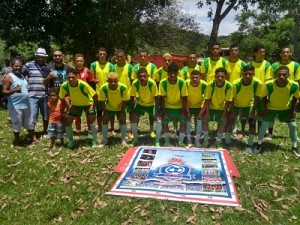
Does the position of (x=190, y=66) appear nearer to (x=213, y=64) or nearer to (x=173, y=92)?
(x=213, y=64)

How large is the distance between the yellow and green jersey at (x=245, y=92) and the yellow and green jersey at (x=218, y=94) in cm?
19

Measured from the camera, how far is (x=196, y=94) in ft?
26.4

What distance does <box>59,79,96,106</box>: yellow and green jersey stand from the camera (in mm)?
7770

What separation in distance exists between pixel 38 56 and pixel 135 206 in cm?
510

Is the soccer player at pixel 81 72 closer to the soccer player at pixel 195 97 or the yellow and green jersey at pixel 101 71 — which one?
the yellow and green jersey at pixel 101 71

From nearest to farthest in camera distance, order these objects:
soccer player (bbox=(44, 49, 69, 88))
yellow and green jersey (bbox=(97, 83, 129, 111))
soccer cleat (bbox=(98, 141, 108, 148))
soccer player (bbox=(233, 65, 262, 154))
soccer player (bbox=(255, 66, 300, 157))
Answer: soccer player (bbox=(255, 66, 300, 157))
soccer player (bbox=(233, 65, 262, 154))
yellow and green jersey (bbox=(97, 83, 129, 111))
soccer cleat (bbox=(98, 141, 108, 148))
soccer player (bbox=(44, 49, 69, 88))

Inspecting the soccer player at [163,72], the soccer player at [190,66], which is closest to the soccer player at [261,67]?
the soccer player at [190,66]

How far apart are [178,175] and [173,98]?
7.32 feet

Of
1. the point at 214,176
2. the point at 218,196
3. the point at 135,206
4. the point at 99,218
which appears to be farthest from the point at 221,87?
the point at 99,218

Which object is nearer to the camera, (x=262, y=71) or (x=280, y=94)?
(x=280, y=94)

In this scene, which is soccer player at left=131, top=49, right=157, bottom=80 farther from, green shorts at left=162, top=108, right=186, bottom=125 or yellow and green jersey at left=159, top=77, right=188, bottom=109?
green shorts at left=162, top=108, right=186, bottom=125

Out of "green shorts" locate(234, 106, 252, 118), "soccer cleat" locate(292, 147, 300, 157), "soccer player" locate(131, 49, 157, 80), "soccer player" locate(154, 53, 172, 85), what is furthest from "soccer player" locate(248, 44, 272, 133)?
"soccer player" locate(131, 49, 157, 80)

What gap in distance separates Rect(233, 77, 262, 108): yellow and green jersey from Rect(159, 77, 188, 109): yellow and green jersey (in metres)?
1.20

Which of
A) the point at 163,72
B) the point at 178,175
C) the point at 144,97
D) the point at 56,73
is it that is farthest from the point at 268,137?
the point at 56,73
